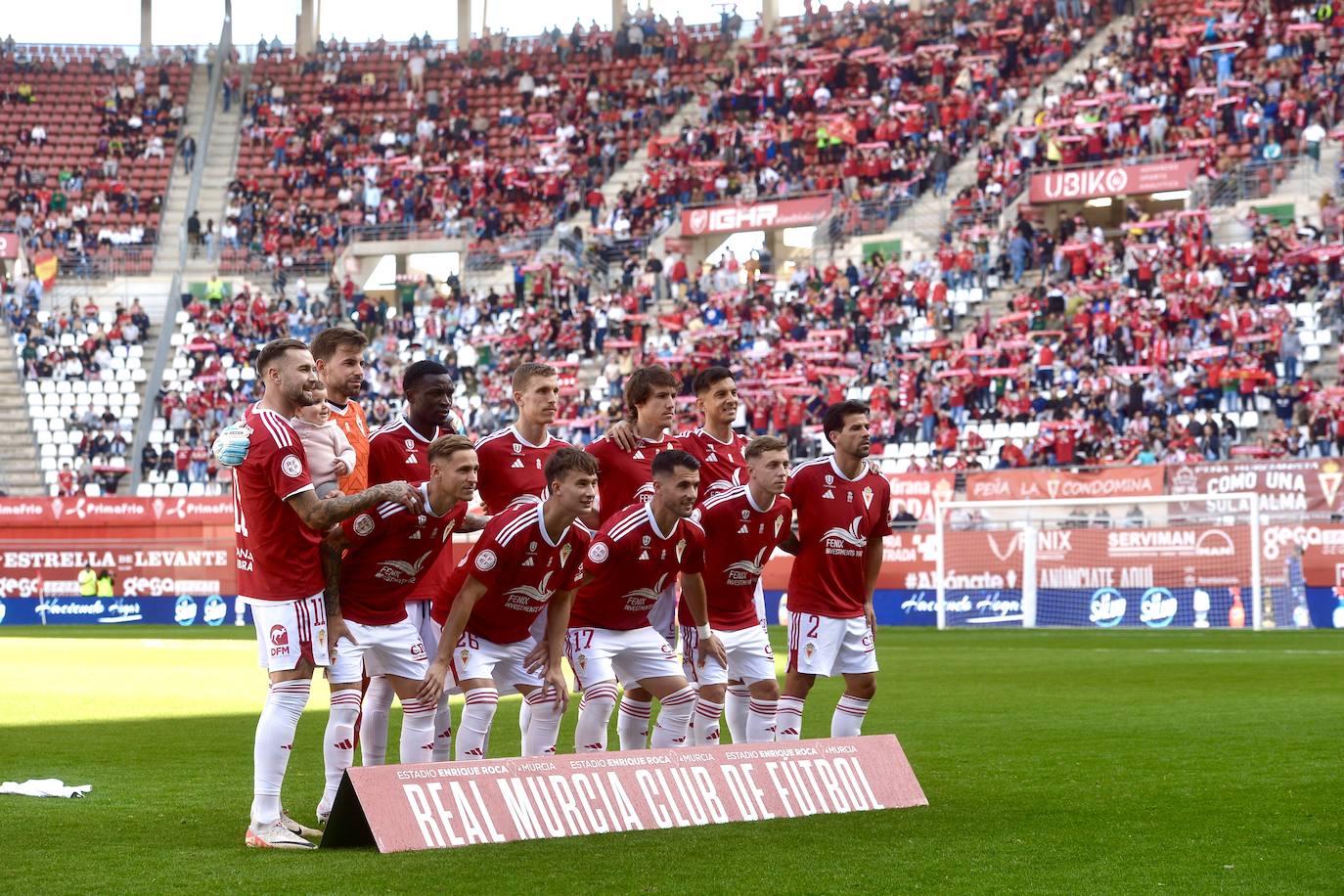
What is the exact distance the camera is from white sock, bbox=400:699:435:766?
8.23 m

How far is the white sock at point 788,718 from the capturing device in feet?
32.7

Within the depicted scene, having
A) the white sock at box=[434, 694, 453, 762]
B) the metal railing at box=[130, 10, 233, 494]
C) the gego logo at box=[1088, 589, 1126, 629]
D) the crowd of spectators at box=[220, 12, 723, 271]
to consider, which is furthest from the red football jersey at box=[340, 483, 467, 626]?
the crowd of spectators at box=[220, 12, 723, 271]

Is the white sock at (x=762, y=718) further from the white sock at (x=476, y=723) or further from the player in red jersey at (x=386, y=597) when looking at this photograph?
the player in red jersey at (x=386, y=597)

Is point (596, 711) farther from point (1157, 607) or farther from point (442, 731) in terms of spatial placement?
point (1157, 607)

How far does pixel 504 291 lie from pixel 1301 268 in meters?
19.2

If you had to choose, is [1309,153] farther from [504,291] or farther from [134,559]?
[134,559]

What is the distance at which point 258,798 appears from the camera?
755 centimetres

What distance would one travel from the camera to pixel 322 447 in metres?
8.23

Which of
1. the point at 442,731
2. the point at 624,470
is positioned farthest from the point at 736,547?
the point at 442,731

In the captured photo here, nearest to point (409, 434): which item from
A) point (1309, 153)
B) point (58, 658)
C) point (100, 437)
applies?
point (58, 658)

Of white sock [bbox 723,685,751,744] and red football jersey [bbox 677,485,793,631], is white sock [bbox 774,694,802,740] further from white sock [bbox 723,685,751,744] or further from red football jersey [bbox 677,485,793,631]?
red football jersey [bbox 677,485,793,631]

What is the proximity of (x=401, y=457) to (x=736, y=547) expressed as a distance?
1.88 m

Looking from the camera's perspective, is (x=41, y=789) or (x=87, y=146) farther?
(x=87, y=146)

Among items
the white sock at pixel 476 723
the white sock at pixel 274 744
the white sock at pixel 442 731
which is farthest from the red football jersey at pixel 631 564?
the white sock at pixel 274 744
